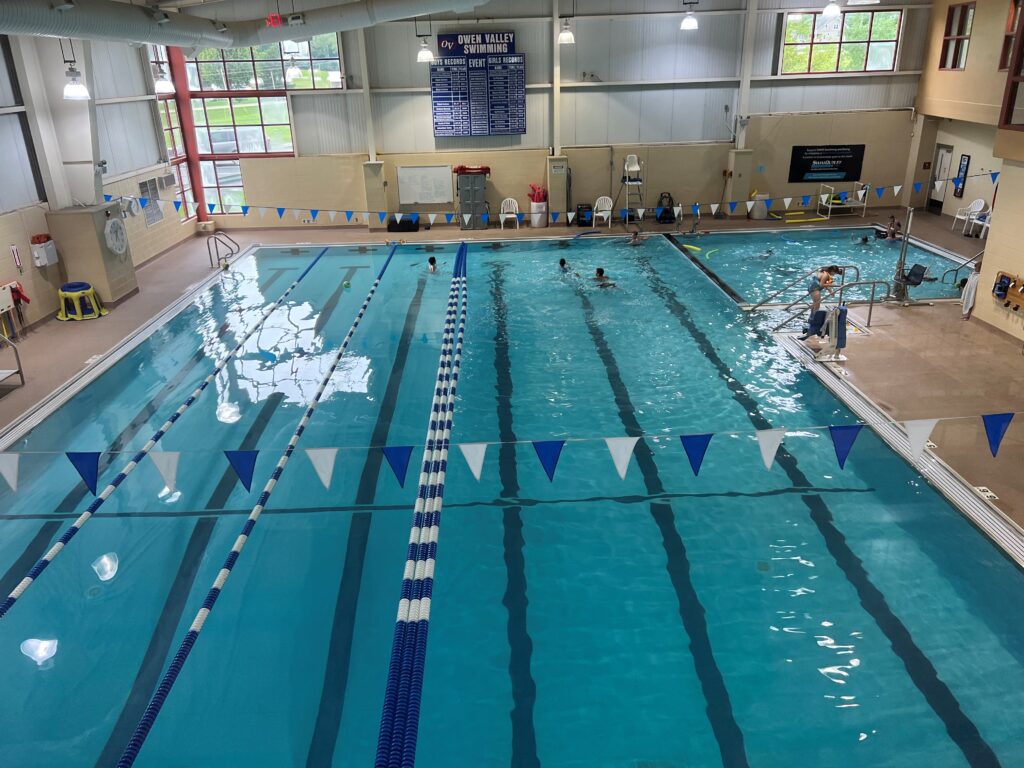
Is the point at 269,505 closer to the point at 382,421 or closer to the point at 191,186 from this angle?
the point at 382,421

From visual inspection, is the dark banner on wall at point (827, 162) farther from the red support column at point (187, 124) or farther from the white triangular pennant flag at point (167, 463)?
the white triangular pennant flag at point (167, 463)

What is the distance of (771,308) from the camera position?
12.7m

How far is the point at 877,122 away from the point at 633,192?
6.88 meters

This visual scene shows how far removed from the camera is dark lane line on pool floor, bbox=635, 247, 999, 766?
4730 millimetres

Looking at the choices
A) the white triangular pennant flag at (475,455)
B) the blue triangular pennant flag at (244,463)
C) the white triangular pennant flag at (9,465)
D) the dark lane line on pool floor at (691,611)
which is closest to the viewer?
the dark lane line on pool floor at (691,611)

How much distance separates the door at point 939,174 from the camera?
61.4ft

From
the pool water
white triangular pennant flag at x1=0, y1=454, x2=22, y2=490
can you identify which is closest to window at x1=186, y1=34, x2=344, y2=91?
the pool water

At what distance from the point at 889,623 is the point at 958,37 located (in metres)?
17.4

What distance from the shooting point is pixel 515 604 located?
6.11m

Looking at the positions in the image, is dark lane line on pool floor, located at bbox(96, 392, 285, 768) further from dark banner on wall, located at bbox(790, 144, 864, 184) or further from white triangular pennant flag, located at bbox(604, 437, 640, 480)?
dark banner on wall, located at bbox(790, 144, 864, 184)

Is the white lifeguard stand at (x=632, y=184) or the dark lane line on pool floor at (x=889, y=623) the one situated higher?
the white lifeguard stand at (x=632, y=184)

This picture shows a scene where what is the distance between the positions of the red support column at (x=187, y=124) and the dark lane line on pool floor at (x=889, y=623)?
16243 mm

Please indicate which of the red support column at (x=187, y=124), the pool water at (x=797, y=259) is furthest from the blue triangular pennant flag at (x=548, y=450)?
the red support column at (x=187, y=124)

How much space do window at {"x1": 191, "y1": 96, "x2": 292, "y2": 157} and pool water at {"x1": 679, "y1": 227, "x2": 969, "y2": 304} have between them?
11.3 metres
